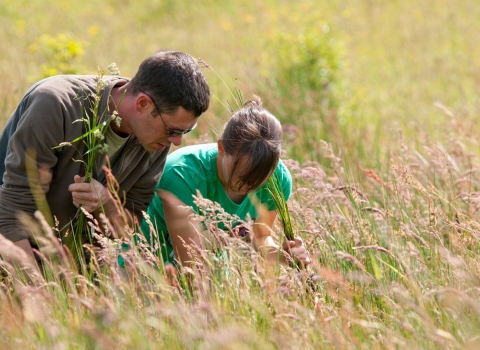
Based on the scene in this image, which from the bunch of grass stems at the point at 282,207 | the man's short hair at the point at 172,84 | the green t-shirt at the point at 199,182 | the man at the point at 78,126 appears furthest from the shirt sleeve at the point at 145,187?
the bunch of grass stems at the point at 282,207

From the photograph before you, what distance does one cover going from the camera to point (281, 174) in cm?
335

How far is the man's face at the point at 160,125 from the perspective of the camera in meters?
3.06

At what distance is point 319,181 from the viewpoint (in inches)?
128

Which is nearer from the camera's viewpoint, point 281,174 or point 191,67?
point 191,67

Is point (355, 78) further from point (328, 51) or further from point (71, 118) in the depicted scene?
point (71, 118)

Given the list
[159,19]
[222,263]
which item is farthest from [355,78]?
[222,263]

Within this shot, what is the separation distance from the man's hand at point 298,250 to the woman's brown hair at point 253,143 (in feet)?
0.98

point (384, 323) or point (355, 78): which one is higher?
point (384, 323)

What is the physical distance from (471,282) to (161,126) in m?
1.47

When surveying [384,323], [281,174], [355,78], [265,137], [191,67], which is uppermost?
[191,67]

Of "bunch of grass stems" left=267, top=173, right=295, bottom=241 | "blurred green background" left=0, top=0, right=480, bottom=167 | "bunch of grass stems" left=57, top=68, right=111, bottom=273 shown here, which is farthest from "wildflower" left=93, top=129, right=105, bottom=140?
"bunch of grass stems" left=267, top=173, right=295, bottom=241

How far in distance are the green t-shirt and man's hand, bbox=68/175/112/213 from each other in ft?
1.18

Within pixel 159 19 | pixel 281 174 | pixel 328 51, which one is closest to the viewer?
pixel 281 174

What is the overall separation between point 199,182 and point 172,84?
0.52 metres
